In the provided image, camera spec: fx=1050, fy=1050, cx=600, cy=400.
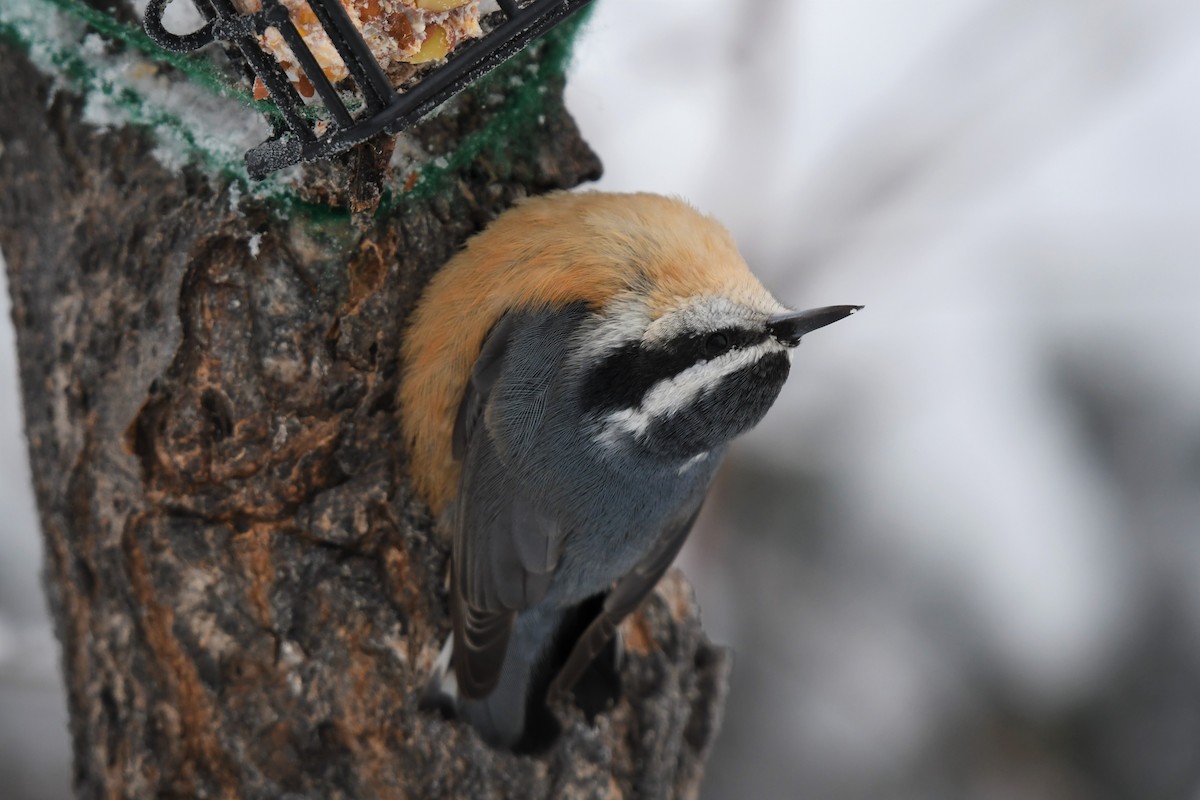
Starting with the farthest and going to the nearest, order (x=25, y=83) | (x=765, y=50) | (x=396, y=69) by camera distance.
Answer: (x=765, y=50) → (x=25, y=83) → (x=396, y=69)

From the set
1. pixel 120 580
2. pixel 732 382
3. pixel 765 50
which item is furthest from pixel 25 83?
pixel 765 50

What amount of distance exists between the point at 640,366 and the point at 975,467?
10.0 ft

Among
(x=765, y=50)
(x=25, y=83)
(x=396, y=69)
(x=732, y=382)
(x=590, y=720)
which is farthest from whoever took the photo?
(x=765, y=50)

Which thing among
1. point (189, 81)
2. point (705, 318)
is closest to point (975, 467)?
point (705, 318)

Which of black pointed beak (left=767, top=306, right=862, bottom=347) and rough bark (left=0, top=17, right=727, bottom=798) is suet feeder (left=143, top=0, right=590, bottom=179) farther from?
black pointed beak (left=767, top=306, right=862, bottom=347)

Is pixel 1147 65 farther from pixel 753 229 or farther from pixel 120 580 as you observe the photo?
pixel 120 580

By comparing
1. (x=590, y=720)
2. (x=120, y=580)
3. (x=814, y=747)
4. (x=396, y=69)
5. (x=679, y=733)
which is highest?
(x=396, y=69)

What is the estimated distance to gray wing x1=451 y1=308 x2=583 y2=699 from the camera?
207cm

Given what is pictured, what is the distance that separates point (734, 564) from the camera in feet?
14.4

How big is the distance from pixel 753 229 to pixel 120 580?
95.6 inches

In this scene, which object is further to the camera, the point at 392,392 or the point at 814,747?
the point at 814,747

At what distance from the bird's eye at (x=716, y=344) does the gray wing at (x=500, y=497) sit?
0.89ft

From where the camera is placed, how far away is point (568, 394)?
6.72ft

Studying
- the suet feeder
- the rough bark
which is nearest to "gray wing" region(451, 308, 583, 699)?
the rough bark
